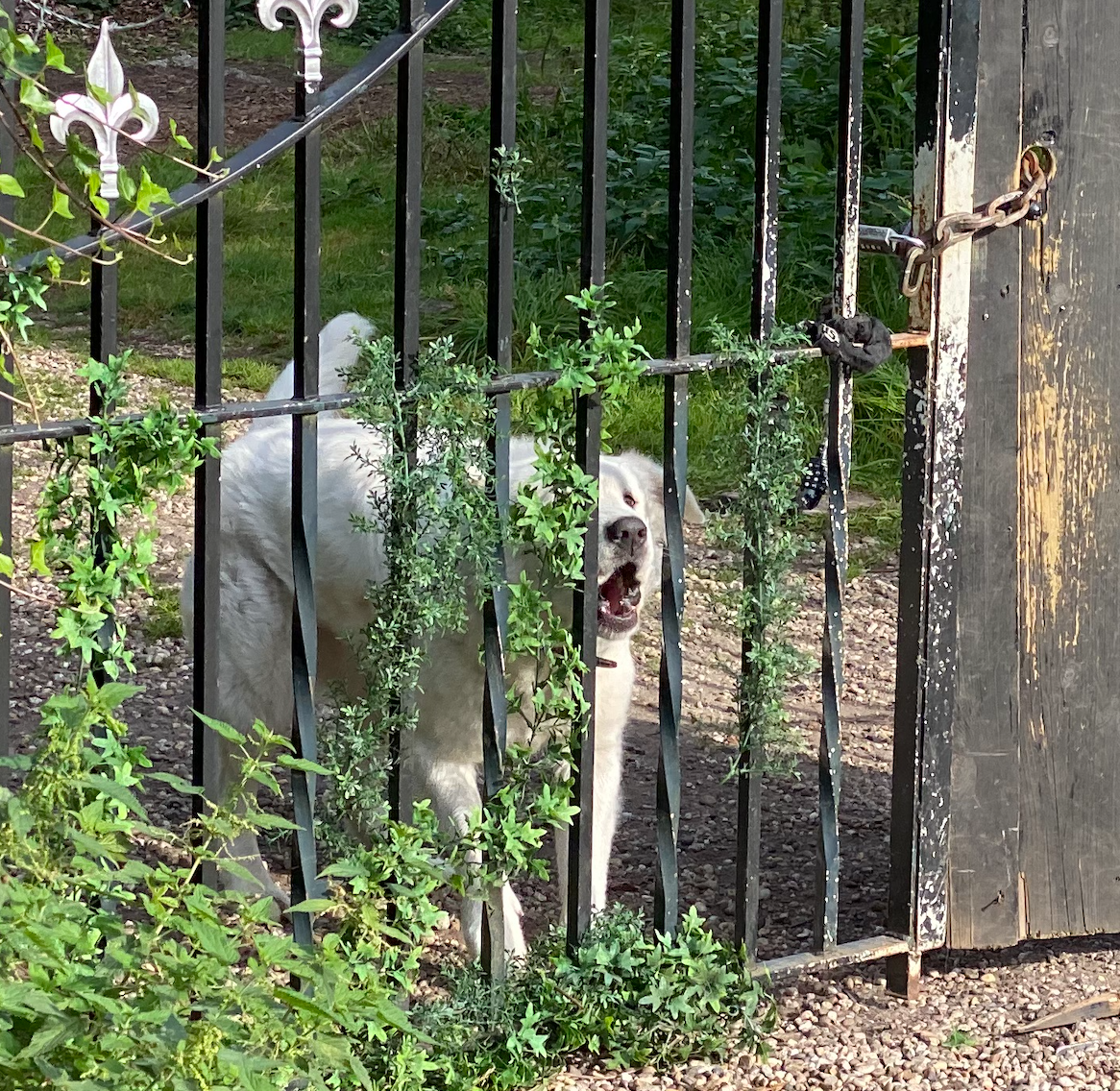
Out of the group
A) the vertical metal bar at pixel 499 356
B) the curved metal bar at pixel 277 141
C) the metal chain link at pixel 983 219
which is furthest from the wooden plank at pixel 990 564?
the curved metal bar at pixel 277 141

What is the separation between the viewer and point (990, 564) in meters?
3.23

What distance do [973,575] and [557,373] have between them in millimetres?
1016

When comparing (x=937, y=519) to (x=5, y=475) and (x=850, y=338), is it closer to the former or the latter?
(x=850, y=338)

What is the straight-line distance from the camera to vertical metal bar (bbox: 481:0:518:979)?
2535 millimetres

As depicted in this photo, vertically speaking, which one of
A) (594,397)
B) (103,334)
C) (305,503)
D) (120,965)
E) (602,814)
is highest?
(103,334)

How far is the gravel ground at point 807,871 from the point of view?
3068 mm

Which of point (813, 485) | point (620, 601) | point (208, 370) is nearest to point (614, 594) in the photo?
point (620, 601)

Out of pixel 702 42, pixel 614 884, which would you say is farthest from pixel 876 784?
pixel 702 42

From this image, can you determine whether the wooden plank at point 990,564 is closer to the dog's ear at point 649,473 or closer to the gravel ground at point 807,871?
the gravel ground at point 807,871

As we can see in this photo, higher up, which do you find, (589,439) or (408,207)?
(408,207)

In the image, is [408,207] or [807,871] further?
[807,871]

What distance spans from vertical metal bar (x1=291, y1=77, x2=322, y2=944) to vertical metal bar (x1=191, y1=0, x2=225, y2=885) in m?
0.12

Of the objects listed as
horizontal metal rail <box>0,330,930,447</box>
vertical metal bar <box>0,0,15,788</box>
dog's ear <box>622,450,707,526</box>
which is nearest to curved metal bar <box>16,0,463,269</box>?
vertical metal bar <box>0,0,15,788</box>

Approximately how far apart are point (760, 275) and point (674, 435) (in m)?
0.32
